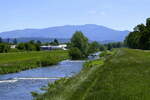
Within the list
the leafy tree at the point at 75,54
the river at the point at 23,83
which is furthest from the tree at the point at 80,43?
the river at the point at 23,83

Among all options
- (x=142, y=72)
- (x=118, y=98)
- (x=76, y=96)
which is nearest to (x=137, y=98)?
(x=118, y=98)

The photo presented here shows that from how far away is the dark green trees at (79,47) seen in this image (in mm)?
102188

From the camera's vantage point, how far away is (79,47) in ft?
348

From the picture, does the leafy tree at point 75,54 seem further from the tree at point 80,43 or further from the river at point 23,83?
the river at point 23,83

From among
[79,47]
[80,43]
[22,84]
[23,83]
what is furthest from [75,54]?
[22,84]

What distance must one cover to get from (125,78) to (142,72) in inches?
91.7

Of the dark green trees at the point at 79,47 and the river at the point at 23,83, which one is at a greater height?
the dark green trees at the point at 79,47

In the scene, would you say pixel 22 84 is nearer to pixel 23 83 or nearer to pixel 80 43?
pixel 23 83

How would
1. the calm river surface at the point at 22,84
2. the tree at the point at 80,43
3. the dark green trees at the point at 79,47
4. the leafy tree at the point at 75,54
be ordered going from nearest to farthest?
1. the calm river surface at the point at 22,84
2. the leafy tree at the point at 75,54
3. the dark green trees at the point at 79,47
4. the tree at the point at 80,43

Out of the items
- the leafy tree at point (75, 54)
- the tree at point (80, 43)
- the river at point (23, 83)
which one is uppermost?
the tree at point (80, 43)

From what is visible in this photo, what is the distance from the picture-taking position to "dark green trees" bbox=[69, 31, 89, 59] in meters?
102

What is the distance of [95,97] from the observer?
494 inches

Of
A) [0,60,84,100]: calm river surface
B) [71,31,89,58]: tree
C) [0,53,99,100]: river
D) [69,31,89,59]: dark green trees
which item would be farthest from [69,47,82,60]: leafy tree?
[0,60,84,100]: calm river surface

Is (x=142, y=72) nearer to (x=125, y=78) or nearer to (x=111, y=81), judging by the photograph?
(x=125, y=78)
